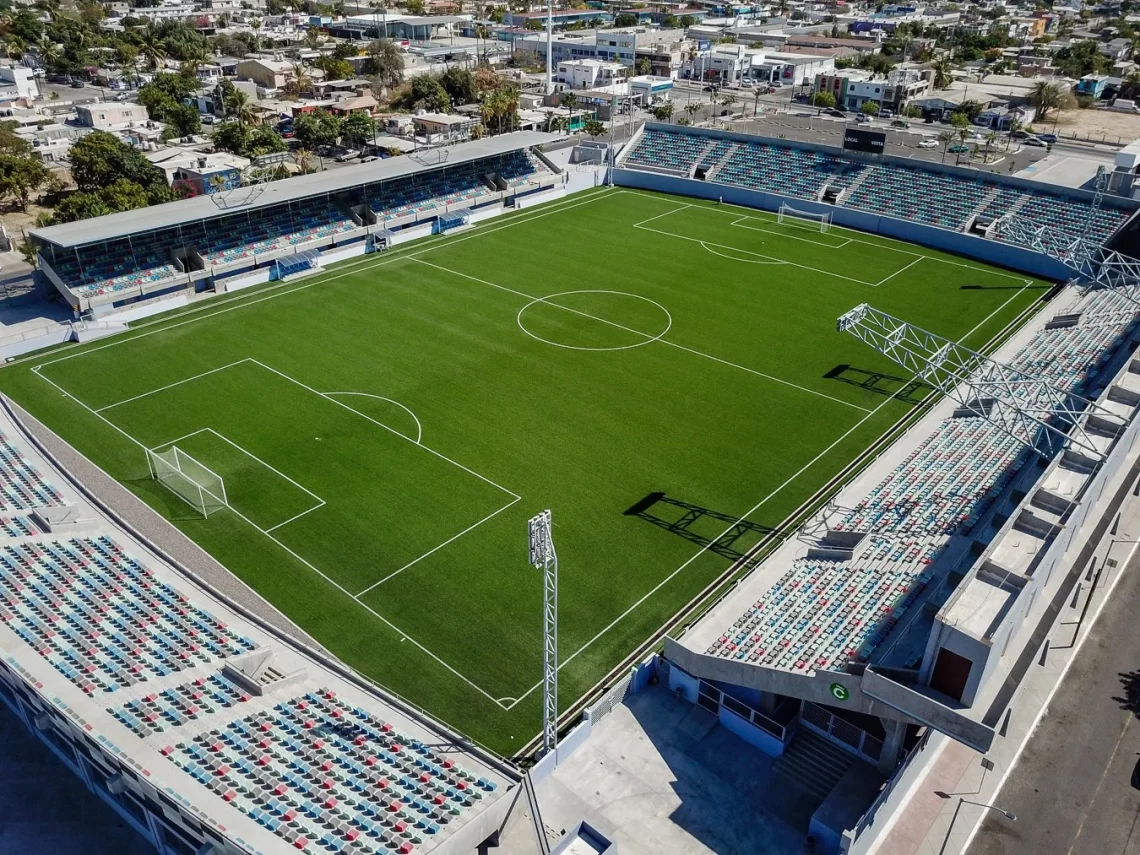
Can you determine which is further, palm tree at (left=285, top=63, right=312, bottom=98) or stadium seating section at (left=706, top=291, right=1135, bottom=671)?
palm tree at (left=285, top=63, right=312, bottom=98)

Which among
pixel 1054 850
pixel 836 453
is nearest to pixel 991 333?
pixel 836 453

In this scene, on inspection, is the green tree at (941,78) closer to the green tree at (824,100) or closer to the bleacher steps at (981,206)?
the green tree at (824,100)

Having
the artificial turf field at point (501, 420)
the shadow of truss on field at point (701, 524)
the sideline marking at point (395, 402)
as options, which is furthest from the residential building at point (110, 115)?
the shadow of truss on field at point (701, 524)

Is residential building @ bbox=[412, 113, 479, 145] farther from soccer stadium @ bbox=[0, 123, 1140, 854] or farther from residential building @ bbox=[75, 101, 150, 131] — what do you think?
residential building @ bbox=[75, 101, 150, 131]

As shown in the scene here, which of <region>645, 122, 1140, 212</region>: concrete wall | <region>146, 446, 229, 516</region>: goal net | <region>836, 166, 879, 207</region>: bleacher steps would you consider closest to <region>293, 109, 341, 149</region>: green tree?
<region>645, 122, 1140, 212</region>: concrete wall

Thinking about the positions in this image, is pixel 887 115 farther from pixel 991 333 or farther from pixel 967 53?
pixel 991 333

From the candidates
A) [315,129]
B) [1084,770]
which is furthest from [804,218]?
[1084,770]
